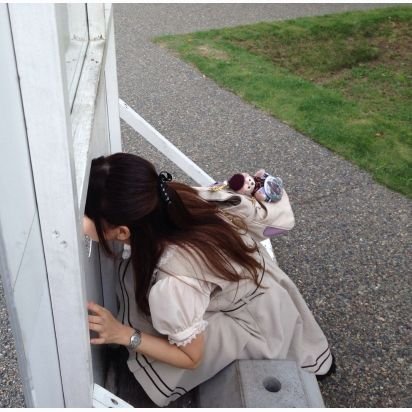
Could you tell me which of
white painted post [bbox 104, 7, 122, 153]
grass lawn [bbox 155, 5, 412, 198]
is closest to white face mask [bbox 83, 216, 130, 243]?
white painted post [bbox 104, 7, 122, 153]

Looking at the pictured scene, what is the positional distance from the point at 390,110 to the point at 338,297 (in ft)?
8.31

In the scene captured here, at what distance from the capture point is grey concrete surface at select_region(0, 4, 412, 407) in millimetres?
2328

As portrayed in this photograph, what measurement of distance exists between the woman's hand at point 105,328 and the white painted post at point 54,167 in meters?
0.21

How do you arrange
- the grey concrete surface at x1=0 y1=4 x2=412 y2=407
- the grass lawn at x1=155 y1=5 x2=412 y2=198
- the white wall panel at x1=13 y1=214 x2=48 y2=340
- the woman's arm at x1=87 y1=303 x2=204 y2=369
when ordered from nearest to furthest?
the white wall panel at x1=13 y1=214 x2=48 y2=340, the woman's arm at x1=87 y1=303 x2=204 y2=369, the grey concrete surface at x1=0 y1=4 x2=412 y2=407, the grass lawn at x1=155 y1=5 x2=412 y2=198

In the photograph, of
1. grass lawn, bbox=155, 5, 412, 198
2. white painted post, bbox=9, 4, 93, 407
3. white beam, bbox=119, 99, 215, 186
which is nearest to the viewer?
white painted post, bbox=9, 4, 93, 407

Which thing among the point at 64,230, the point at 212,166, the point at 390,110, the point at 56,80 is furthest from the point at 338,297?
the point at 390,110

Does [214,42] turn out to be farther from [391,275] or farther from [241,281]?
[241,281]

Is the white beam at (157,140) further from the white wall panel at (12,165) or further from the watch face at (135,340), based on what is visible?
the white wall panel at (12,165)

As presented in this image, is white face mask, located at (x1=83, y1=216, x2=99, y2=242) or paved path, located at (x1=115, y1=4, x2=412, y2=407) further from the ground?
white face mask, located at (x1=83, y1=216, x2=99, y2=242)

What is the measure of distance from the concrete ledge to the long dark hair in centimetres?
29

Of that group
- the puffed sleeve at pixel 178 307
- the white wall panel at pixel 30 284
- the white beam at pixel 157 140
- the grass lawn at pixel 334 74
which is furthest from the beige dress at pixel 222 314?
the grass lawn at pixel 334 74

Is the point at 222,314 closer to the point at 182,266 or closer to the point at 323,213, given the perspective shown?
the point at 182,266

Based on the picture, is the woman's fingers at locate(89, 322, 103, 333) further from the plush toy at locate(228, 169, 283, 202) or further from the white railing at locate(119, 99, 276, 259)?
the white railing at locate(119, 99, 276, 259)

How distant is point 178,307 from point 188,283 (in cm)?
7
